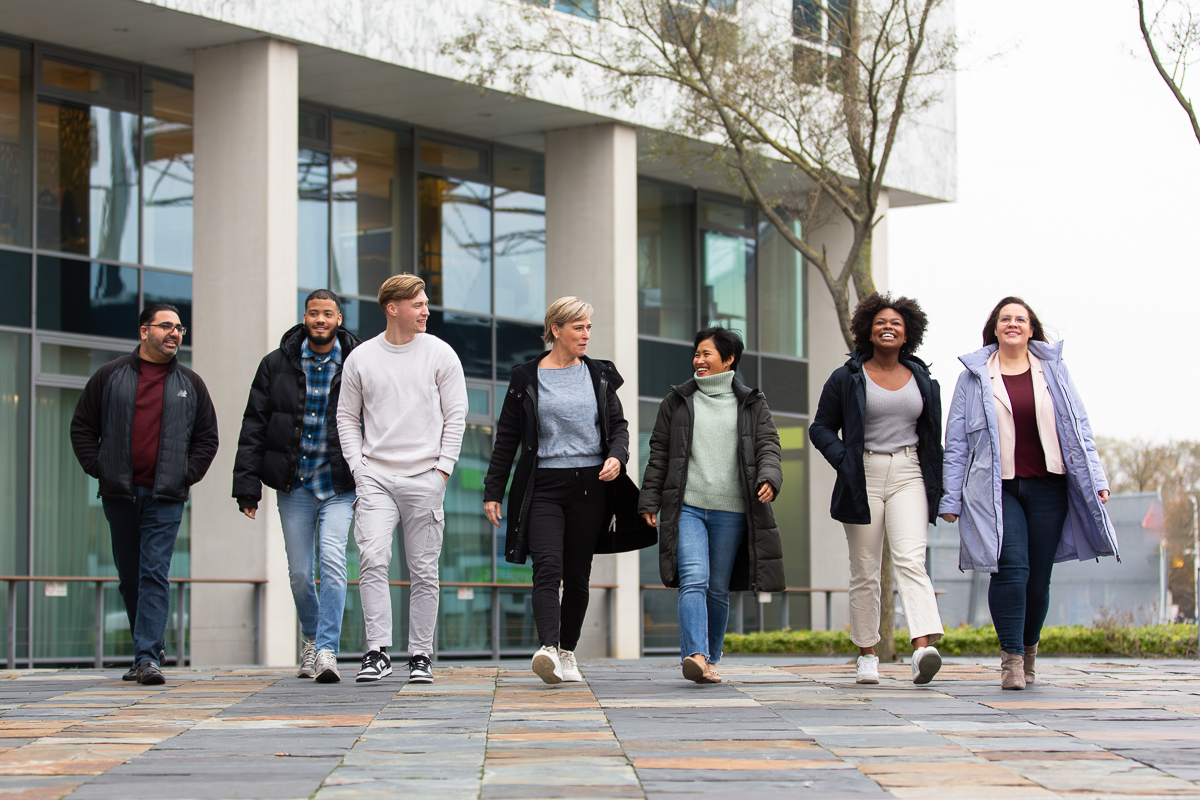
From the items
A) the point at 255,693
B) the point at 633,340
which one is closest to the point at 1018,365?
the point at 255,693

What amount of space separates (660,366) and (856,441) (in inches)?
542

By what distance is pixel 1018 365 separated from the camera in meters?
7.71

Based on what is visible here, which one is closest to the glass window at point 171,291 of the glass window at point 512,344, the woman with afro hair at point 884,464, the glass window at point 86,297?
the glass window at point 86,297

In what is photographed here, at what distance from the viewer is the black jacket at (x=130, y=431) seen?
26.3 feet

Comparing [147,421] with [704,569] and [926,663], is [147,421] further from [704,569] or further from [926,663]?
[926,663]

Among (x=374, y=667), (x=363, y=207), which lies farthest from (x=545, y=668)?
(x=363, y=207)

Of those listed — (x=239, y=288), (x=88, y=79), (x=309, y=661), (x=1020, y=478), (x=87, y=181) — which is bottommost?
(x=309, y=661)

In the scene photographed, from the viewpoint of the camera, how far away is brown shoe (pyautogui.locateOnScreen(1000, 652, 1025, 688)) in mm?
7391

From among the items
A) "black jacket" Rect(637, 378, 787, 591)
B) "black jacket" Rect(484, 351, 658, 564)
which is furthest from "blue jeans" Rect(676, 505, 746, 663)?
"black jacket" Rect(484, 351, 658, 564)

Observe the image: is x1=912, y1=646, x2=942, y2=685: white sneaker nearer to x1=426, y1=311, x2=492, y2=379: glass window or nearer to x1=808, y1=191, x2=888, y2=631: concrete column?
x1=426, y1=311, x2=492, y2=379: glass window

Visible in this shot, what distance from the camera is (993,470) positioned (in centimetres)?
744

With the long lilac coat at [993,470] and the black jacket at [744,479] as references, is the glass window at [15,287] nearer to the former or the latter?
the black jacket at [744,479]

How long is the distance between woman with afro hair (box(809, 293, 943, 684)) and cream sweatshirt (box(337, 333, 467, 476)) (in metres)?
1.90

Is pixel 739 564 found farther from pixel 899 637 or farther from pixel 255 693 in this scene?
pixel 899 637
